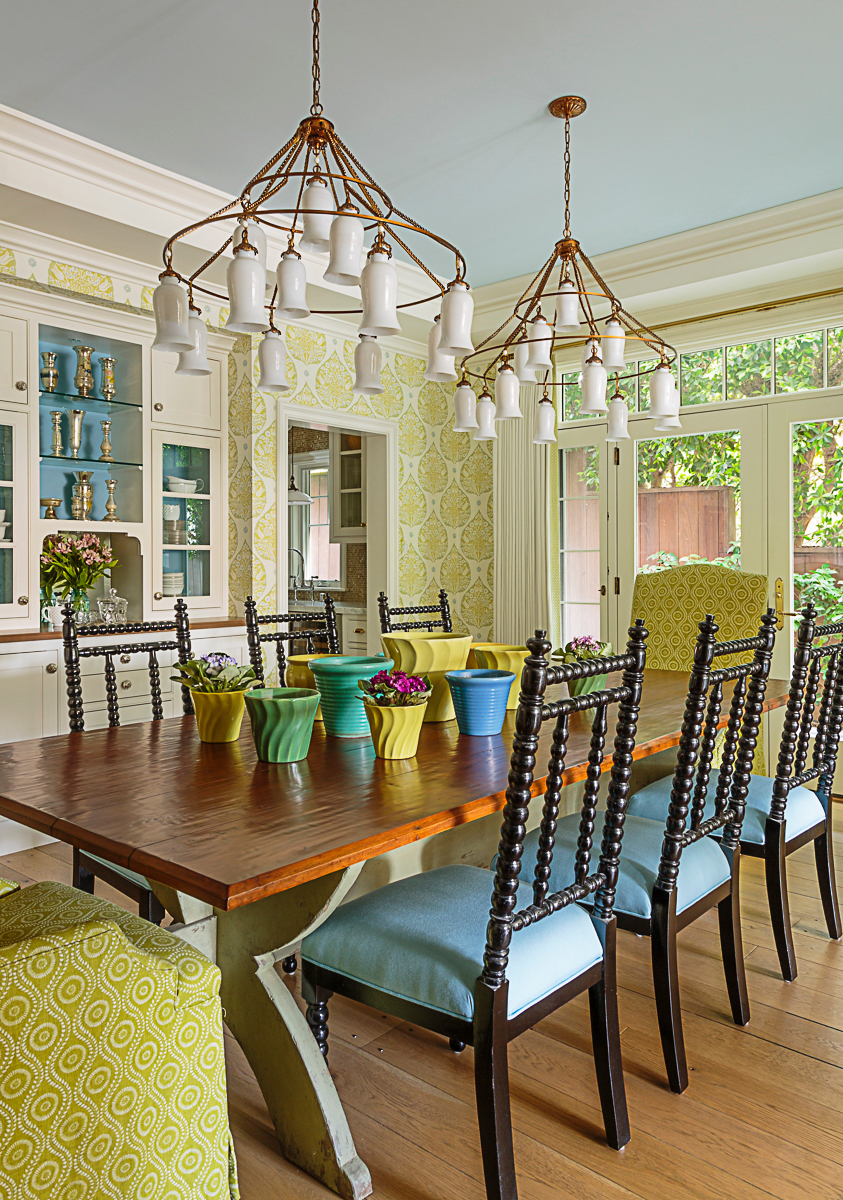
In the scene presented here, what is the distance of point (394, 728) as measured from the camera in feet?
5.93

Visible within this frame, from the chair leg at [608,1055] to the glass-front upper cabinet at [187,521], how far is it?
2980 mm

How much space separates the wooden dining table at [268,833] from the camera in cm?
128

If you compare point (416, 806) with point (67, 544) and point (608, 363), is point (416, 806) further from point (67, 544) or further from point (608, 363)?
point (67, 544)

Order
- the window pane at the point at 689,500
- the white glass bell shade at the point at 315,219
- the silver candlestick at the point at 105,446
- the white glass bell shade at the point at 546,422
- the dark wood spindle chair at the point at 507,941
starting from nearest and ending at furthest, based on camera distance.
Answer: the dark wood spindle chair at the point at 507,941
the white glass bell shade at the point at 315,219
the white glass bell shade at the point at 546,422
the silver candlestick at the point at 105,446
the window pane at the point at 689,500

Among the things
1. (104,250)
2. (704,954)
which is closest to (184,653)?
(704,954)

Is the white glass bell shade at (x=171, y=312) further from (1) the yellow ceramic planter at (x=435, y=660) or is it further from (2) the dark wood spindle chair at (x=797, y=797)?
(2) the dark wood spindle chair at (x=797, y=797)

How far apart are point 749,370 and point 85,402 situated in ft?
10.9

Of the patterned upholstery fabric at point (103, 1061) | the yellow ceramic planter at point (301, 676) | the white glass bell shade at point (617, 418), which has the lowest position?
the patterned upholstery fabric at point (103, 1061)

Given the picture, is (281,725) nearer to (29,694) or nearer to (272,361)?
(272,361)

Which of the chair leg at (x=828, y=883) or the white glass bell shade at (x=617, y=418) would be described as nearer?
the chair leg at (x=828, y=883)

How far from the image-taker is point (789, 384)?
4.21m

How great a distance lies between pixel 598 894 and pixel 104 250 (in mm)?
3419

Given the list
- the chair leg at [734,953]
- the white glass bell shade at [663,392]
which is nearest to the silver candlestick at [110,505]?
the white glass bell shade at [663,392]

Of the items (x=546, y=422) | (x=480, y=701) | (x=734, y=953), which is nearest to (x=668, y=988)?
(x=734, y=953)
